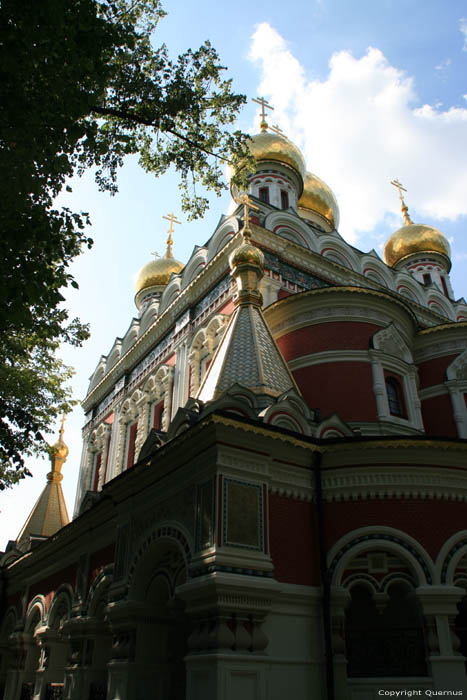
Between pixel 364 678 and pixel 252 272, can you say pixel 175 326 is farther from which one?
pixel 364 678

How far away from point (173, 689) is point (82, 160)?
6.98 m

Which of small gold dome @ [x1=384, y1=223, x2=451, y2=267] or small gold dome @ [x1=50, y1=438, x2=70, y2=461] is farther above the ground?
small gold dome @ [x1=384, y1=223, x2=451, y2=267]

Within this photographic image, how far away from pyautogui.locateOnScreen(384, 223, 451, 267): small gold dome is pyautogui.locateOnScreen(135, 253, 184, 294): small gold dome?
27.8ft

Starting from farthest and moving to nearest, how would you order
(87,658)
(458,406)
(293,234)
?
(293,234) < (458,406) < (87,658)

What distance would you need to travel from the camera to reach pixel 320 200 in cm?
2153

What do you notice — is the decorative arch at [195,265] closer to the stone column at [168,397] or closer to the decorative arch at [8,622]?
the stone column at [168,397]

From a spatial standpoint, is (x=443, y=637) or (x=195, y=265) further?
(x=195, y=265)

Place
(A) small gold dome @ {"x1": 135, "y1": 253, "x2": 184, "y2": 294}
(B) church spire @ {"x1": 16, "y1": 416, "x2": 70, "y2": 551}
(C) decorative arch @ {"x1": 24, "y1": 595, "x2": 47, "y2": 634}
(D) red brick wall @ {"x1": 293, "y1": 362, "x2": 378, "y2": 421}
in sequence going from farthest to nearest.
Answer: (A) small gold dome @ {"x1": 135, "y1": 253, "x2": 184, "y2": 294}
(B) church spire @ {"x1": 16, "y1": 416, "x2": 70, "y2": 551}
(C) decorative arch @ {"x1": 24, "y1": 595, "x2": 47, "y2": 634}
(D) red brick wall @ {"x1": 293, "y1": 362, "x2": 378, "y2": 421}

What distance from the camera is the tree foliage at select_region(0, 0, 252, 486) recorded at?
5.79 meters

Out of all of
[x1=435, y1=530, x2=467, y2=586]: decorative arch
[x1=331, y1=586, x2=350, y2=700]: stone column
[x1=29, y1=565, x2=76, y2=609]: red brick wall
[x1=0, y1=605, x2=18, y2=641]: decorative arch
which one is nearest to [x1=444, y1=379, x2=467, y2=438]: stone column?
[x1=435, y1=530, x2=467, y2=586]: decorative arch

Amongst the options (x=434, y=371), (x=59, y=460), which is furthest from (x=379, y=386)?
(x=59, y=460)

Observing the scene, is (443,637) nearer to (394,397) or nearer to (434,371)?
(394,397)

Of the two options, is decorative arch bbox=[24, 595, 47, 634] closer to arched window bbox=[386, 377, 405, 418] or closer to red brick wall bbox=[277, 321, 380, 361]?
red brick wall bbox=[277, 321, 380, 361]

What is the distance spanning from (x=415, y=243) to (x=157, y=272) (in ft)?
→ 33.8
